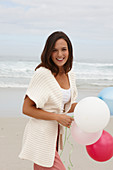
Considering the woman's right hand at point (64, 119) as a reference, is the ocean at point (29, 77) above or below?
below

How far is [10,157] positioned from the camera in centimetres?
404

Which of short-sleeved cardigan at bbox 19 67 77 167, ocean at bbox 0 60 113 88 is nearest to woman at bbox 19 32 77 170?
short-sleeved cardigan at bbox 19 67 77 167

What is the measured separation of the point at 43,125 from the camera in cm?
236

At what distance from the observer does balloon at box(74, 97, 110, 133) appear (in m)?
2.11

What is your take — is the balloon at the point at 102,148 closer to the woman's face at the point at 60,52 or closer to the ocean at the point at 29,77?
the woman's face at the point at 60,52

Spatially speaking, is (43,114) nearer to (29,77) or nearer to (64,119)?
(64,119)

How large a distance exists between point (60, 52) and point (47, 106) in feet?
1.40

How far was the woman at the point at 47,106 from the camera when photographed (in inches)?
90.4

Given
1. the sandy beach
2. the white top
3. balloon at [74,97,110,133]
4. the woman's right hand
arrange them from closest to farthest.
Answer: balloon at [74,97,110,133] < the woman's right hand < the white top < the sandy beach

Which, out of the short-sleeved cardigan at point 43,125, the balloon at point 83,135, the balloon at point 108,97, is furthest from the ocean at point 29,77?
the balloon at point 83,135

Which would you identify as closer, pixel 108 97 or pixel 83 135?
pixel 83 135

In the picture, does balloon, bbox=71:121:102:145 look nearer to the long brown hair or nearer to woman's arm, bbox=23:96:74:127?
woman's arm, bbox=23:96:74:127

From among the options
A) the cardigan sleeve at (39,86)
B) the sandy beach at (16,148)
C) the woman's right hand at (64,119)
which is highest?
the cardigan sleeve at (39,86)

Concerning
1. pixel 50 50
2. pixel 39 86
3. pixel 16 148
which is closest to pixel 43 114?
pixel 39 86
